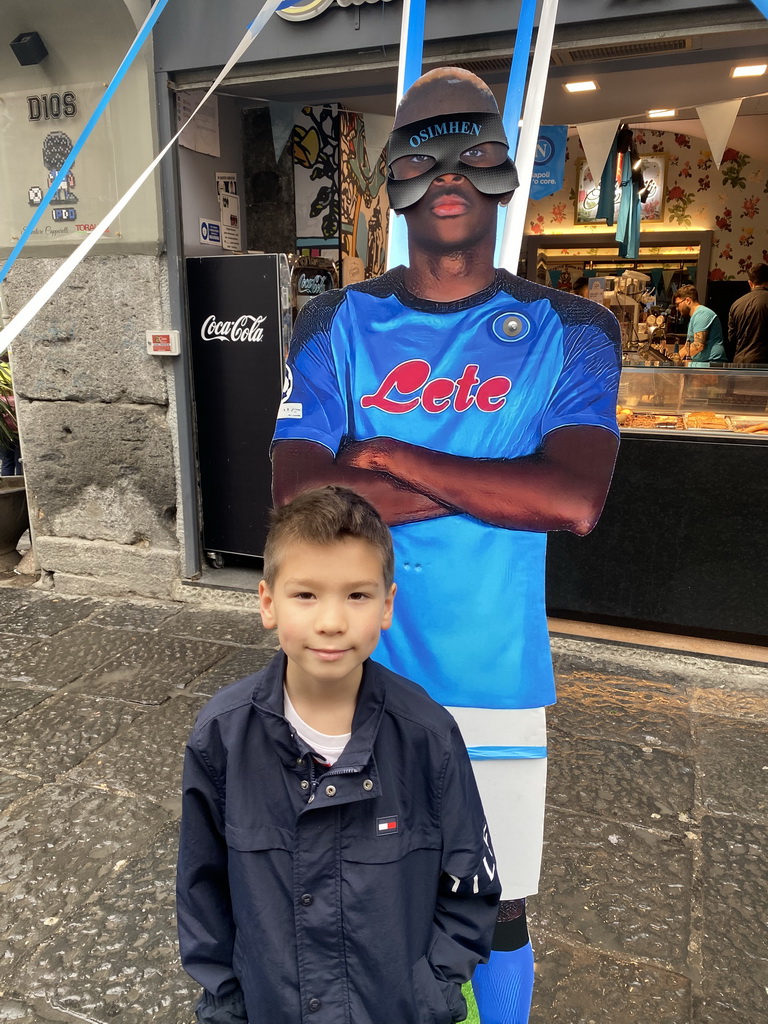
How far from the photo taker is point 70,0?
4.15m

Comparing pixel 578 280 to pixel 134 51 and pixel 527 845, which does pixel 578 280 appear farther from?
pixel 527 845

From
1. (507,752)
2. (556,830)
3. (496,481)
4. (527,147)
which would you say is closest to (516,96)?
(527,147)

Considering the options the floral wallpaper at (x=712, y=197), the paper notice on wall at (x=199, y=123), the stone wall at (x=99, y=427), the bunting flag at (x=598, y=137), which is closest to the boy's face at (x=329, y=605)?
the stone wall at (x=99, y=427)

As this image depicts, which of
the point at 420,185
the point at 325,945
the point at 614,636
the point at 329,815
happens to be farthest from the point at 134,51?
the point at 614,636

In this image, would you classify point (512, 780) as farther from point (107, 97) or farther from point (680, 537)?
point (680, 537)

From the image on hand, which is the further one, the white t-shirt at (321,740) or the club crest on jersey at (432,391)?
the club crest on jersey at (432,391)

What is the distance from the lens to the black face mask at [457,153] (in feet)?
5.45

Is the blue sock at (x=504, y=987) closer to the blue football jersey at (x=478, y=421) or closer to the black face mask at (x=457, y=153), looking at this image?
the blue football jersey at (x=478, y=421)

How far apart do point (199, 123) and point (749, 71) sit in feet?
10.1

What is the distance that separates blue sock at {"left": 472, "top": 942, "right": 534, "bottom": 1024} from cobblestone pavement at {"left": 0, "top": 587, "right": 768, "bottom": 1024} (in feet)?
1.06

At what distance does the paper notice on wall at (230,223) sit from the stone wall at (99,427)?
0.61 metres

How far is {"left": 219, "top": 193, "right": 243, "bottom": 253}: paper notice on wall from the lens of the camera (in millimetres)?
4879

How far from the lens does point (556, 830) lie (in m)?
2.74

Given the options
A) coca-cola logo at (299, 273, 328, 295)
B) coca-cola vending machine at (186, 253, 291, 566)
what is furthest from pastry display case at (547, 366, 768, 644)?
coca-cola logo at (299, 273, 328, 295)
